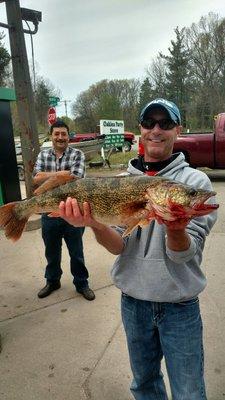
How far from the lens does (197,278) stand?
6.92ft

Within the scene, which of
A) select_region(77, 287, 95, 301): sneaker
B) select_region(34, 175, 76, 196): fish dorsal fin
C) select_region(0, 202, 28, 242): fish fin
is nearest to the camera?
select_region(34, 175, 76, 196): fish dorsal fin

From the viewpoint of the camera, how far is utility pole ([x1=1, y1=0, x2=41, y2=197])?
791cm

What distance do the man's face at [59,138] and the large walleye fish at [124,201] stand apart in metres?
2.23

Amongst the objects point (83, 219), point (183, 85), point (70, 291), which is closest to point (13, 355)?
point (70, 291)

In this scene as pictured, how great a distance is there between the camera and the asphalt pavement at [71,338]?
3182mm

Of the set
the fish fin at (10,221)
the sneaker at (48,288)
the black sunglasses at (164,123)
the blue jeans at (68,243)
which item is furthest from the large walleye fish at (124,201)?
the sneaker at (48,288)

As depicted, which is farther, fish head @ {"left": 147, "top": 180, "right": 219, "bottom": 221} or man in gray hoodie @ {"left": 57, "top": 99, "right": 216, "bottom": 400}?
man in gray hoodie @ {"left": 57, "top": 99, "right": 216, "bottom": 400}

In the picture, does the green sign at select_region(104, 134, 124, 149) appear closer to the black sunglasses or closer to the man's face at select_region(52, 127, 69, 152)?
the man's face at select_region(52, 127, 69, 152)

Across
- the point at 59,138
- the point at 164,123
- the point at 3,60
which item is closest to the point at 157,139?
the point at 164,123

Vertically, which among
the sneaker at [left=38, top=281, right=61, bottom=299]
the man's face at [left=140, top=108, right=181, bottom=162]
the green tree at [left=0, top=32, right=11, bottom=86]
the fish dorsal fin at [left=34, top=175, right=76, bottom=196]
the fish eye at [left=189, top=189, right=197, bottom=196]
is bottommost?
the sneaker at [left=38, top=281, right=61, bottom=299]

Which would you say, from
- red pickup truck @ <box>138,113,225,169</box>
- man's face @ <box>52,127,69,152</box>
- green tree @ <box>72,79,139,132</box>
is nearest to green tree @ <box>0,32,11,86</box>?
green tree @ <box>72,79,139,132</box>

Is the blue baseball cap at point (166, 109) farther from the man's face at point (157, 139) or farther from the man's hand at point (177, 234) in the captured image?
the man's hand at point (177, 234)

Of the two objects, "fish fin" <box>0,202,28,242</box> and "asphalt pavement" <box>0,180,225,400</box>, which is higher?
"fish fin" <box>0,202,28,242</box>

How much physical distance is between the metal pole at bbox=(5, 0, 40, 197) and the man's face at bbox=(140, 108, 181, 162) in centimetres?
583
